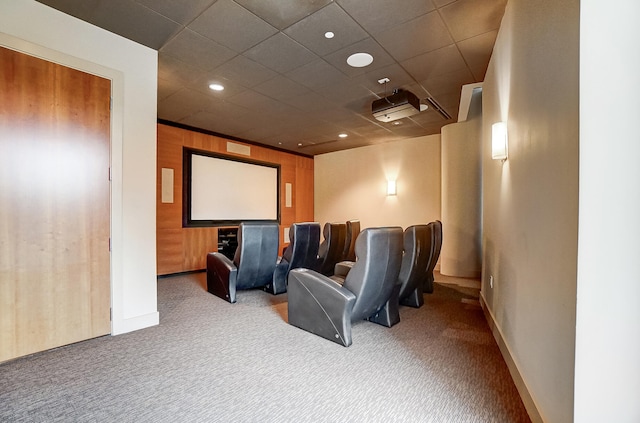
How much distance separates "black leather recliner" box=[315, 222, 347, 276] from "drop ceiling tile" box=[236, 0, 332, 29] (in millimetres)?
2988

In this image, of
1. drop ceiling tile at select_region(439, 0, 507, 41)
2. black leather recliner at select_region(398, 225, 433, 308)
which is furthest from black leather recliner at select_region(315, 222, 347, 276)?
drop ceiling tile at select_region(439, 0, 507, 41)

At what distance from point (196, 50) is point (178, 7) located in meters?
0.67

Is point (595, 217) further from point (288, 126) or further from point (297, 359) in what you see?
point (288, 126)

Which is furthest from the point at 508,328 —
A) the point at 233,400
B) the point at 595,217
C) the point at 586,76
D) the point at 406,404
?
the point at 233,400

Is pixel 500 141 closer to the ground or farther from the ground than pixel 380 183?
closer to the ground

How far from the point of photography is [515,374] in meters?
2.00

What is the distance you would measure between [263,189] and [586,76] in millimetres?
6927

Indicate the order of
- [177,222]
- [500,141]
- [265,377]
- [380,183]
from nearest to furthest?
1. [265,377]
2. [500,141]
3. [177,222]
4. [380,183]

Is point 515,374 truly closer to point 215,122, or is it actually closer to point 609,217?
point 609,217

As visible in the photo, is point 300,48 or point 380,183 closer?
point 300,48

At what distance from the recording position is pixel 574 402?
A: 1116 mm

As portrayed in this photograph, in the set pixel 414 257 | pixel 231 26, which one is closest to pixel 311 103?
pixel 231 26

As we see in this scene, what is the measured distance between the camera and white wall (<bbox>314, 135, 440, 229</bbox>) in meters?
6.76

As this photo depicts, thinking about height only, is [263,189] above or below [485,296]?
above
